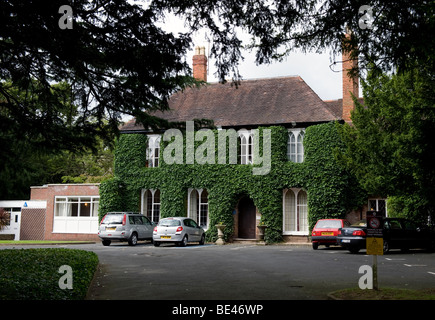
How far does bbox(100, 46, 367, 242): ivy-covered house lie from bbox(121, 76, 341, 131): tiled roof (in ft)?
0.22

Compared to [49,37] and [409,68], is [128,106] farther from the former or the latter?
[409,68]

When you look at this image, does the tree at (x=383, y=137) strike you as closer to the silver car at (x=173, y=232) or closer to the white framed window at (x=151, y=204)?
the silver car at (x=173, y=232)

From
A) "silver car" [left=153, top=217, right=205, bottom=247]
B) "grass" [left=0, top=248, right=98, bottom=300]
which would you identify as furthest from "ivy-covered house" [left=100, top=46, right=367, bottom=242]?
"grass" [left=0, top=248, right=98, bottom=300]

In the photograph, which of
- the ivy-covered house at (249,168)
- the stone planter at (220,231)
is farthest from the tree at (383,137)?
the stone planter at (220,231)

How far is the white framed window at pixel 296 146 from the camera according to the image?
2866 centimetres

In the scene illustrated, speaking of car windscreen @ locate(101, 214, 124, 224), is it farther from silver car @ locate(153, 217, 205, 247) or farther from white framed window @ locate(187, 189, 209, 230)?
white framed window @ locate(187, 189, 209, 230)

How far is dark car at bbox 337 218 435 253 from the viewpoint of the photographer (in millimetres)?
19359

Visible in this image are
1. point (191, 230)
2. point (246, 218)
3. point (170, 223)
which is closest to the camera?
point (170, 223)

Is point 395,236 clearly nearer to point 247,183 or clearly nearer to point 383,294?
point 247,183

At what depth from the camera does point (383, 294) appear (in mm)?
8086

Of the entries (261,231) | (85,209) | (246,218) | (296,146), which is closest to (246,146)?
(296,146)

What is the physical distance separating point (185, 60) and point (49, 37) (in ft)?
8.07

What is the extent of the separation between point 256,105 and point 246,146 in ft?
11.0

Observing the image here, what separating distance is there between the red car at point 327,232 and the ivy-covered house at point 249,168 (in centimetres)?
453
